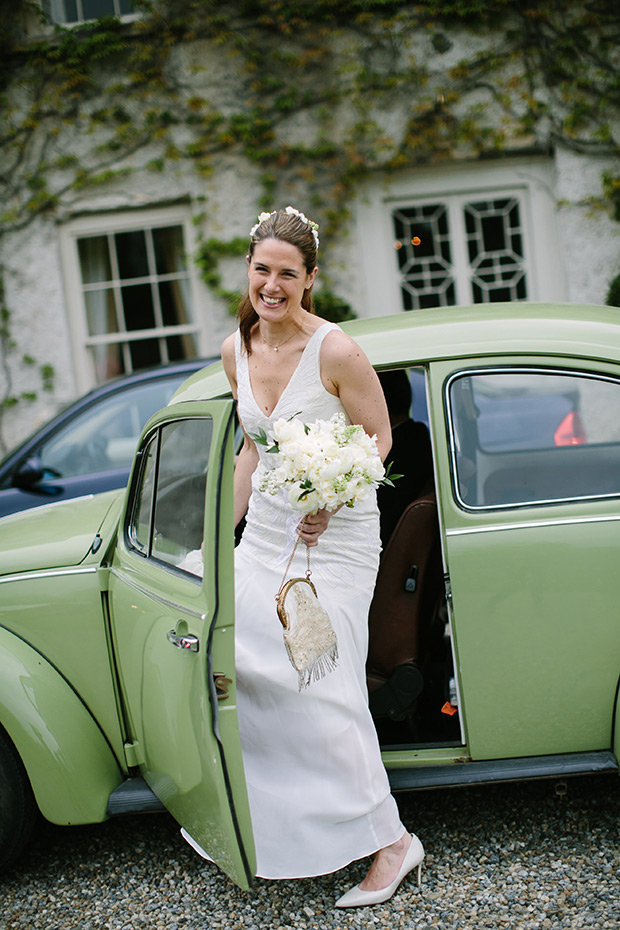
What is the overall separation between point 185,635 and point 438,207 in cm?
752

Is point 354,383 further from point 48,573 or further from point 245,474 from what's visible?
point 48,573

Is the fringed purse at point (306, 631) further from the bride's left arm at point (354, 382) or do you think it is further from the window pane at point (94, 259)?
the window pane at point (94, 259)

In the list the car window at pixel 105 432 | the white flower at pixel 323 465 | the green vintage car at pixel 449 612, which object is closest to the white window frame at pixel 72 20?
the car window at pixel 105 432

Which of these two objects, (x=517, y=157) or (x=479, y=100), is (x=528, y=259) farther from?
(x=479, y=100)

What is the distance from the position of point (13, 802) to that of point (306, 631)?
1180 millimetres

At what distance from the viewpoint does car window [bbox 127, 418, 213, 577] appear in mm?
2348

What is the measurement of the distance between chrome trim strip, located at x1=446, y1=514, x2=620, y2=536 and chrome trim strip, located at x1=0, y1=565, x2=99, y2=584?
1211 millimetres

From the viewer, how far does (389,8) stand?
27.8ft

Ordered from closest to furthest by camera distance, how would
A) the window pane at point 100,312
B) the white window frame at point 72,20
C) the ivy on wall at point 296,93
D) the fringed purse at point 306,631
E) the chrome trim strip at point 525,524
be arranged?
the fringed purse at point 306,631 → the chrome trim strip at point 525,524 → the ivy on wall at point 296,93 → the white window frame at point 72,20 → the window pane at point 100,312

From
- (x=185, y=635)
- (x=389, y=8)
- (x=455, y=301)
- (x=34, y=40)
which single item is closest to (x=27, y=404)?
(x=34, y=40)

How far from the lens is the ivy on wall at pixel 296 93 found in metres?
8.46

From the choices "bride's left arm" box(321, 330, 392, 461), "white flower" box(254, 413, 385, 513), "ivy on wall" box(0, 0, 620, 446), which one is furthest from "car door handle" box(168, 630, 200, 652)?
"ivy on wall" box(0, 0, 620, 446)

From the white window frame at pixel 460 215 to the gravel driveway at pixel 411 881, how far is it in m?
6.42

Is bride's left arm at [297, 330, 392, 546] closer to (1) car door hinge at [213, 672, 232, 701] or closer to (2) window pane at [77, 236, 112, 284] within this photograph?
(1) car door hinge at [213, 672, 232, 701]
